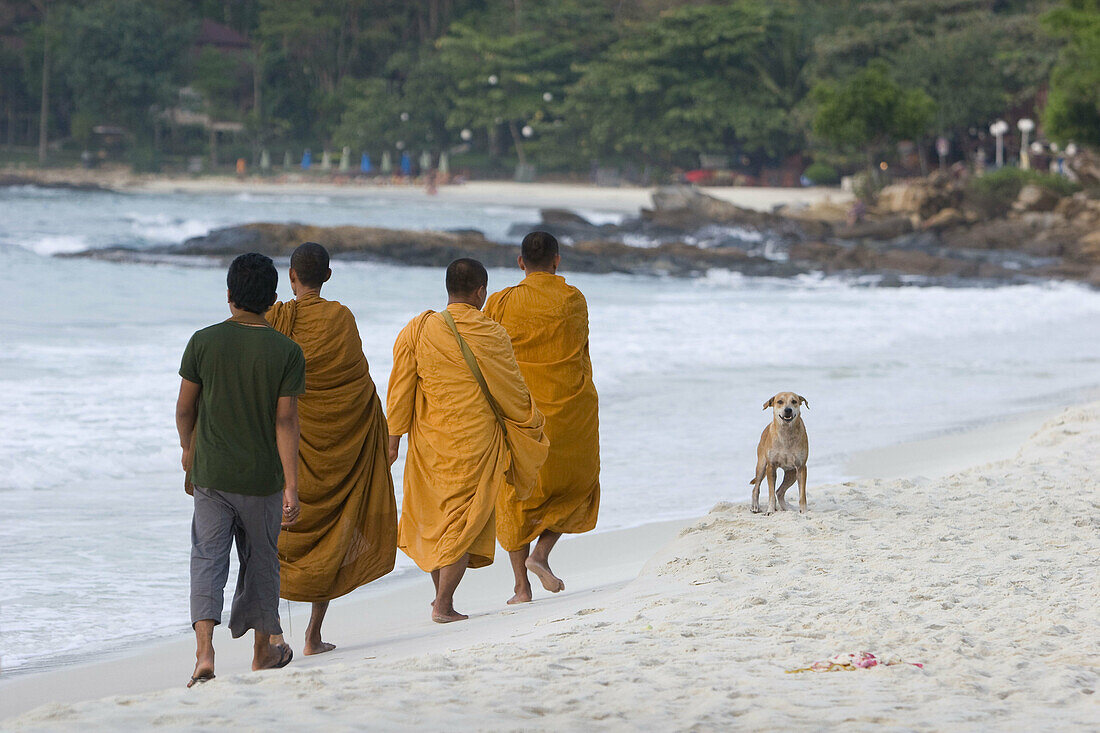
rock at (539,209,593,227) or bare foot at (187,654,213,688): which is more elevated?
rock at (539,209,593,227)

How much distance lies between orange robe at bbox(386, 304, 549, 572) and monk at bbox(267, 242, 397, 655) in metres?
0.25

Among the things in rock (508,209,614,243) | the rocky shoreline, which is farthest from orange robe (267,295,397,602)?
rock (508,209,614,243)

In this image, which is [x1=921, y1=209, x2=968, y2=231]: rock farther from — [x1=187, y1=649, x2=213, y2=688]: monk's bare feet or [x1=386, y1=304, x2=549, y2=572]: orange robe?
[x1=187, y1=649, x2=213, y2=688]: monk's bare feet

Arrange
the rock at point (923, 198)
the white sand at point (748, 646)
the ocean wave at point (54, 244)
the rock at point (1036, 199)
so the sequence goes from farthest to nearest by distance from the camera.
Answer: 1. the rock at point (923, 198)
2. the rock at point (1036, 199)
3. the ocean wave at point (54, 244)
4. the white sand at point (748, 646)

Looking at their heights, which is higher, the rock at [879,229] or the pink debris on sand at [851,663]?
the rock at [879,229]

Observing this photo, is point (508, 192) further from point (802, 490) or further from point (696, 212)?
point (802, 490)

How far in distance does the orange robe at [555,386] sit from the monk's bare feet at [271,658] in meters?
1.22

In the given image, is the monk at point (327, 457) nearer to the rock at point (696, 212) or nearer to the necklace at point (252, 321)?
the necklace at point (252, 321)

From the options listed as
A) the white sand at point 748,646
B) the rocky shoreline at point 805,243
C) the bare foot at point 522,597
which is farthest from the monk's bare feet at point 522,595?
the rocky shoreline at point 805,243

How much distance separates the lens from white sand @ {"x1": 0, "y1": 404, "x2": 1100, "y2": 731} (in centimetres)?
297

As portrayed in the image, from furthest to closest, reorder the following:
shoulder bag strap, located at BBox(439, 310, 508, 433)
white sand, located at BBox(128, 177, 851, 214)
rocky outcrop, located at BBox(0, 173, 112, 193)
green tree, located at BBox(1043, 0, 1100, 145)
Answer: rocky outcrop, located at BBox(0, 173, 112, 193), white sand, located at BBox(128, 177, 851, 214), green tree, located at BBox(1043, 0, 1100, 145), shoulder bag strap, located at BBox(439, 310, 508, 433)

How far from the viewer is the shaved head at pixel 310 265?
4152mm

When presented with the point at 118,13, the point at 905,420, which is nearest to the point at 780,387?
the point at 905,420

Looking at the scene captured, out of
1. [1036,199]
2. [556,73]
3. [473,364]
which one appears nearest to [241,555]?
[473,364]
